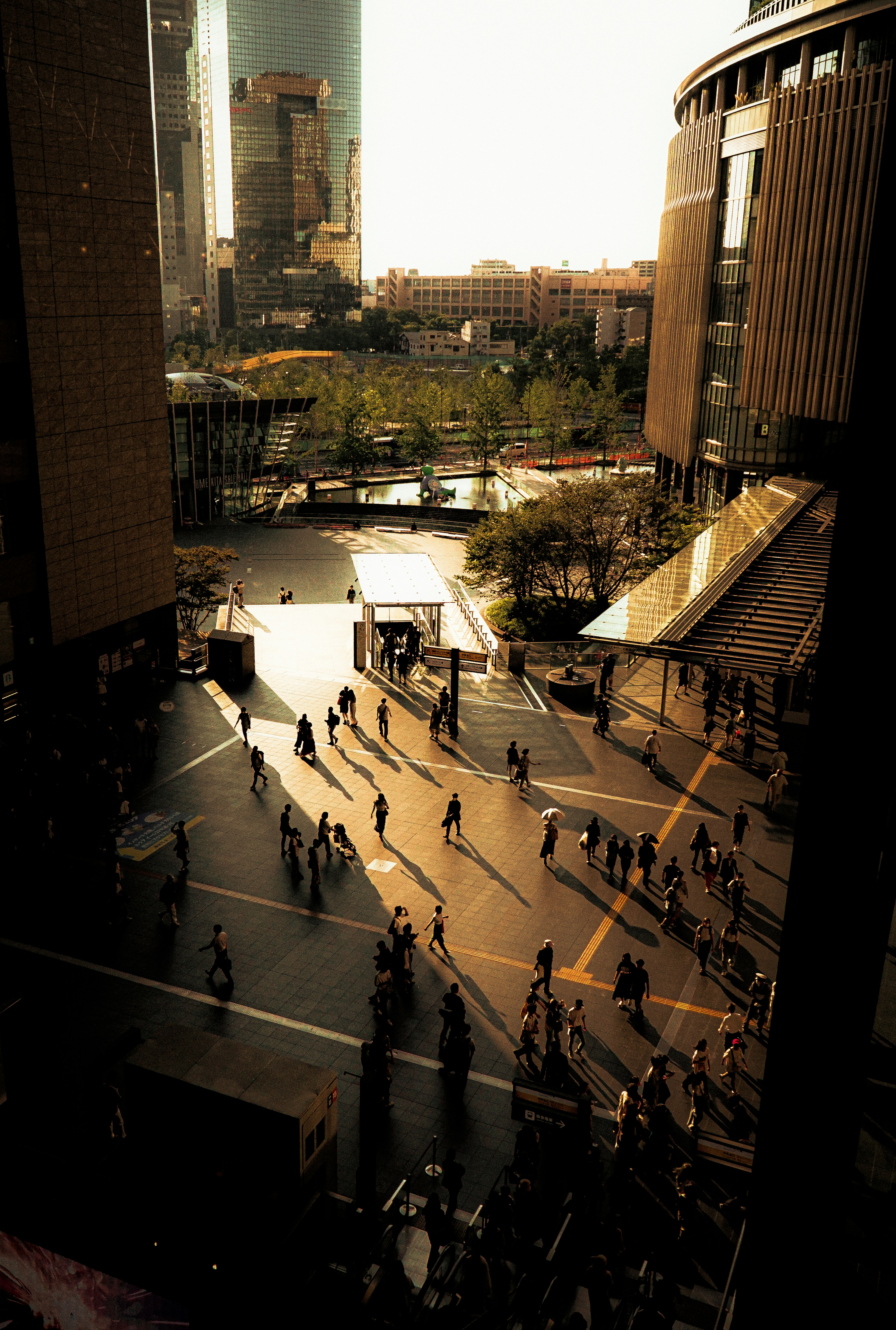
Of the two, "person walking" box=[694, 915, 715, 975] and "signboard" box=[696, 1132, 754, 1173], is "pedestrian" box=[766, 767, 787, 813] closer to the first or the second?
"person walking" box=[694, 915, 715, 975]

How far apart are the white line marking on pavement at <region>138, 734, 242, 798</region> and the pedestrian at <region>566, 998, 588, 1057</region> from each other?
14.5 meters

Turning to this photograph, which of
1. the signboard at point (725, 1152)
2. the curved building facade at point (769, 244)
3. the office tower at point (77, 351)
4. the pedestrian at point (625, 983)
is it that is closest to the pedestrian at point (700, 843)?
the pedestrian at point (625, 983)

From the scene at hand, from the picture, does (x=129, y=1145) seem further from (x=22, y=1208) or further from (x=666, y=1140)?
(x=666, y=1140)

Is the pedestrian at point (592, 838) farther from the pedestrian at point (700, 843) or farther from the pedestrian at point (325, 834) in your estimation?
the pedestrian at point (325, 834)

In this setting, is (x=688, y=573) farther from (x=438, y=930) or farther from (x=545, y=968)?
(x=545, y=968)

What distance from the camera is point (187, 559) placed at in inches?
1722

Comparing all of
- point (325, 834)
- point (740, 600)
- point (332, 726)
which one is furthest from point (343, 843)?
point (740, 600)

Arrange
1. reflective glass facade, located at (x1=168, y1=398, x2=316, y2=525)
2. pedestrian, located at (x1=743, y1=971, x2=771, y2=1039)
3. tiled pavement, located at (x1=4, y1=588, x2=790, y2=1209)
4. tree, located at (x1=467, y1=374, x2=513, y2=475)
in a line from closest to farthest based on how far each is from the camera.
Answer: tiled pavement, located at (x1=4, y1=588, x2=790, y2=1209) < pedestrian, located at (x1=743, y1=971, x2=771, y2=1039) < reflective glass facade, located at (x1=168, y1=398, x2=316, y2=525) < tree, located at (x1=467, y1=374, x2=513, y2=475)

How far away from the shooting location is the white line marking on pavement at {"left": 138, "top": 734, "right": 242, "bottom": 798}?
26609 millimetres

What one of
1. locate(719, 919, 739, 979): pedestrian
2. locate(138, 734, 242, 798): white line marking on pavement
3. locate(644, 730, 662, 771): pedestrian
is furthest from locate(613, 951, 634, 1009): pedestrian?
locate(138, 734, 242, 798): white line marking on pavement

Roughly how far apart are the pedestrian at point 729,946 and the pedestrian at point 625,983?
7.70ft

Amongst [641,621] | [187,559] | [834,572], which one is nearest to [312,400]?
[187,559]

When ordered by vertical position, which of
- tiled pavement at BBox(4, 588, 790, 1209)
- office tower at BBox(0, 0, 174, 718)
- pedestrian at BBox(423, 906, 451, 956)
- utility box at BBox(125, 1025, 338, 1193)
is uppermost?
office tower at BBox(0, 0, 174, 718)

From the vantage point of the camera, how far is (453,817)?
2372 centimetres
